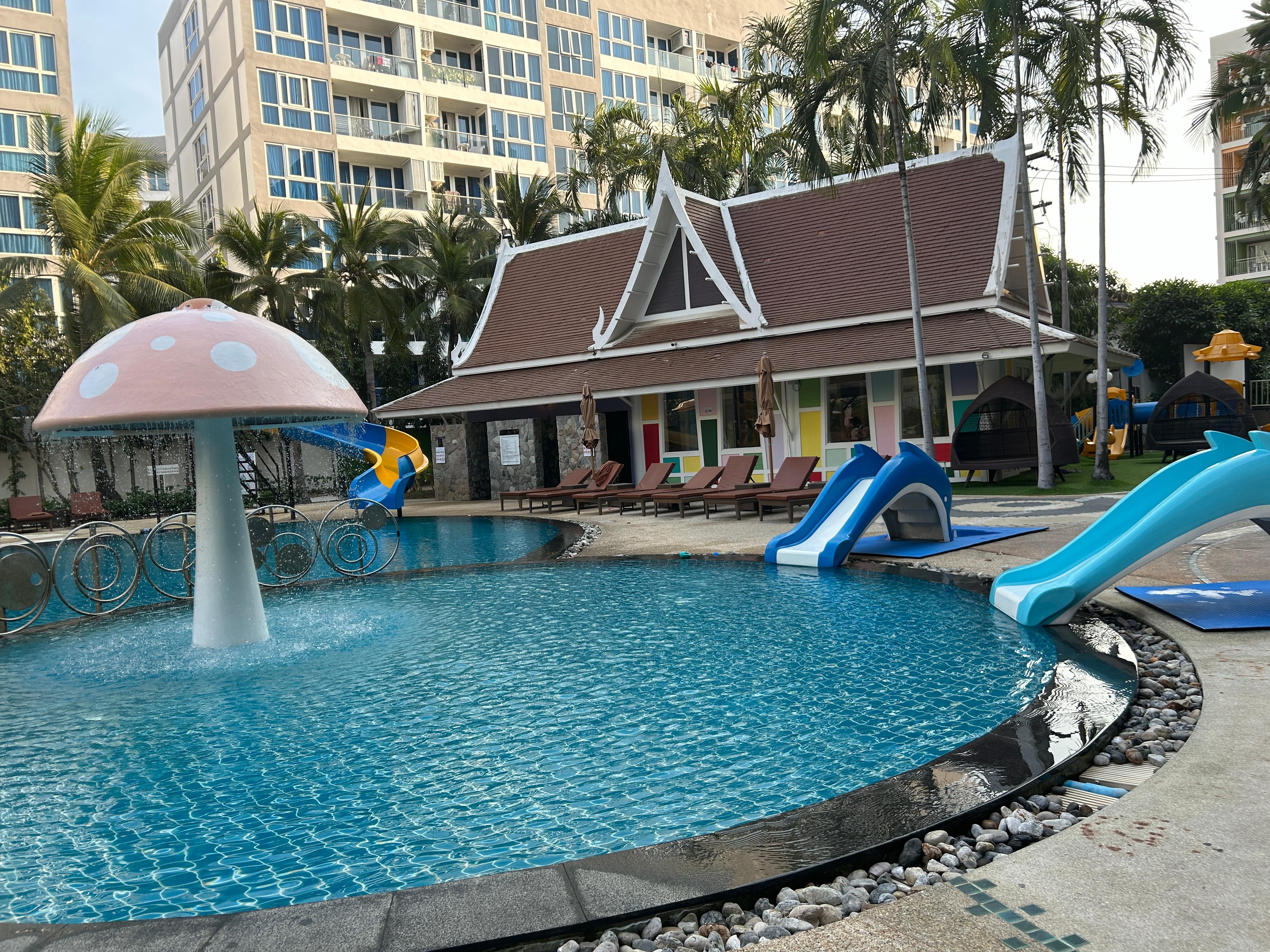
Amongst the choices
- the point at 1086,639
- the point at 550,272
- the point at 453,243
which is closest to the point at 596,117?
the point at 453,243

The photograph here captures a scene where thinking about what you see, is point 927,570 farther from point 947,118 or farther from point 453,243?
point 453,243

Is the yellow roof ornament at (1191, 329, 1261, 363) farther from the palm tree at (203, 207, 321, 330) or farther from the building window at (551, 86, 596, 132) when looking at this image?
the building window at (551, 86, 596, 132)

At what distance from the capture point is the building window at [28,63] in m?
34.7

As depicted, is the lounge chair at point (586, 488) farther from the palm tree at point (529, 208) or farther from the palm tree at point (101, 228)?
the palm tree at point (529, 208)

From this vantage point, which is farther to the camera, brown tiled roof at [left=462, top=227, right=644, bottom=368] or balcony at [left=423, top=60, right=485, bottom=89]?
balcony at [left=423, top=60, right=485, bottom=89]

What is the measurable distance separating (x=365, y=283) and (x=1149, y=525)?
26051 millimetres

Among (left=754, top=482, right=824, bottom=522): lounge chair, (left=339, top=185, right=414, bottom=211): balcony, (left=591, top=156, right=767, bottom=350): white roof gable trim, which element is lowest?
(left=754, top=482, right=824, bottom=522): lounge chair

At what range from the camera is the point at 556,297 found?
83.2ft

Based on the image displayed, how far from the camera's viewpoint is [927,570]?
29.5 feet

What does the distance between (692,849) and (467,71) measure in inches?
1688

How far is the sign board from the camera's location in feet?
80.1

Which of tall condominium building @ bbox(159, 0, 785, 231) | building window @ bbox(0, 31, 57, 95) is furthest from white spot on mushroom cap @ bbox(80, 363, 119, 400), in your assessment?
building window @ bbox(0, 31, 57, 95)

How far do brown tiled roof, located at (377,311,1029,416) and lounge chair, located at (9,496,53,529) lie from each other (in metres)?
8.83

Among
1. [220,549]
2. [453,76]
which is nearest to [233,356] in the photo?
[220,549]
